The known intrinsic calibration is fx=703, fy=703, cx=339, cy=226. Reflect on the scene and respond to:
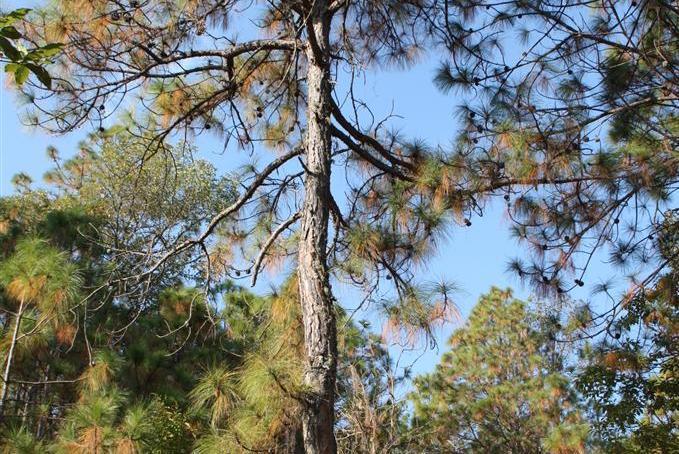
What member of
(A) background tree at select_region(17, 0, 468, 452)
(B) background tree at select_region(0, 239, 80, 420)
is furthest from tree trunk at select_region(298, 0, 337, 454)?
(B) background tree at select_region(0, 239, 80, 420)

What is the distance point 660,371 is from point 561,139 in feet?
8.41

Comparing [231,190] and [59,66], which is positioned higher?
[231,190]

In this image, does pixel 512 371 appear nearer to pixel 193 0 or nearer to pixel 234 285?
pixel 234 285

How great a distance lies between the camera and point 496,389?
44.8 ft

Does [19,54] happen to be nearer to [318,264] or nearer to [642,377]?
[318,264]

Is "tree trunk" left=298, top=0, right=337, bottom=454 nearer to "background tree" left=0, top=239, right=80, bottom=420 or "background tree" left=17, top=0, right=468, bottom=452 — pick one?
"background tree" left=17, top=0, right=468, bottom=452

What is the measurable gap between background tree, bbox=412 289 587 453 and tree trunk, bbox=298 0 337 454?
326 inches

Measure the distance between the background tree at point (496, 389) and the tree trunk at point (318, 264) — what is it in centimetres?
829

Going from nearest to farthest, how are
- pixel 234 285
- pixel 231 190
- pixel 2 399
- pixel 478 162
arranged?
pixel 478 162
pixel 2 399
pixel 234 285
pixel 231 190

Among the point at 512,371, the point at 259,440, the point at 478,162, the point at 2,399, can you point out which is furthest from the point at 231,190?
the point at 259,440

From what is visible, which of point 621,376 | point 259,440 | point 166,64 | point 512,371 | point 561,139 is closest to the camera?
point 259,440

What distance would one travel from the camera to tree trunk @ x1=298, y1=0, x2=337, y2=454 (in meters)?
3.11

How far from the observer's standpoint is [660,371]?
19.9 feet

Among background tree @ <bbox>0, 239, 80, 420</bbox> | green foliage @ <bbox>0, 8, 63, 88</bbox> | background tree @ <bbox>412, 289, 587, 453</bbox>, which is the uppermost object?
background tree @ <bbox>412, 289, 587, 453</bbox>
